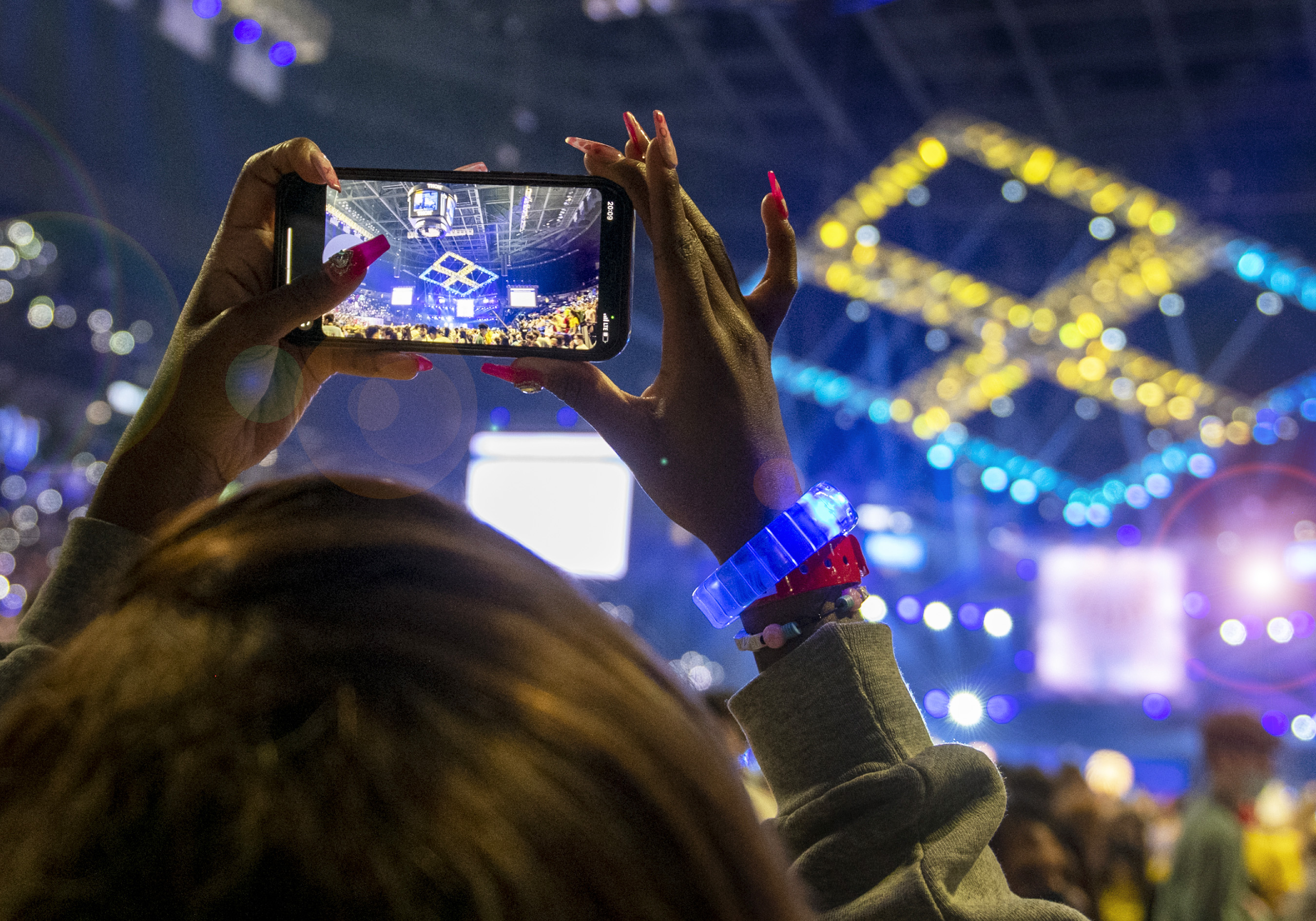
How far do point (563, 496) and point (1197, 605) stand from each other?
31.9 ft

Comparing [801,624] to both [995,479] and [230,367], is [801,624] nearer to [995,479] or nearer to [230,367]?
[230,367]

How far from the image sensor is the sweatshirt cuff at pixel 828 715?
0.75 meters

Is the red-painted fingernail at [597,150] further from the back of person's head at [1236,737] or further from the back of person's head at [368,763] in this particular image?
the back of person's head at [1236,737]

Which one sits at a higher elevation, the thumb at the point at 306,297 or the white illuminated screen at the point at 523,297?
the white illuminated screen at the point at 523,297

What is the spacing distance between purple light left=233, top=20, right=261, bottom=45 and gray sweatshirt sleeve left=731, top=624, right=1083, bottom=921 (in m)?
7.22

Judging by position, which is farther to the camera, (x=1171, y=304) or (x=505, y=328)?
(x=1171, y=304)

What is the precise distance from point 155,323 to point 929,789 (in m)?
9.81

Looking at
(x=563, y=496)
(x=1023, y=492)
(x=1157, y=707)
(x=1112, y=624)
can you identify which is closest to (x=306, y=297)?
(x=563, y=496)

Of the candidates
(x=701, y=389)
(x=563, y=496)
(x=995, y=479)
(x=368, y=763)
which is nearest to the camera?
(x=368, y=763)

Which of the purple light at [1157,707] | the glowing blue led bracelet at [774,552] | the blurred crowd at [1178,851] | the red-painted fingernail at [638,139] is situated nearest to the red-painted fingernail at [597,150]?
the red-painted fingernail at [638,139]

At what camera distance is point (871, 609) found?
0.98 metres

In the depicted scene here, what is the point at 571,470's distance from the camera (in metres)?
5.01

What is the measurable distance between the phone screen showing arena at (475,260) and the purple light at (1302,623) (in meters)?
12.2

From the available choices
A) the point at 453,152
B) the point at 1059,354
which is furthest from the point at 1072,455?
the point at 453,152
